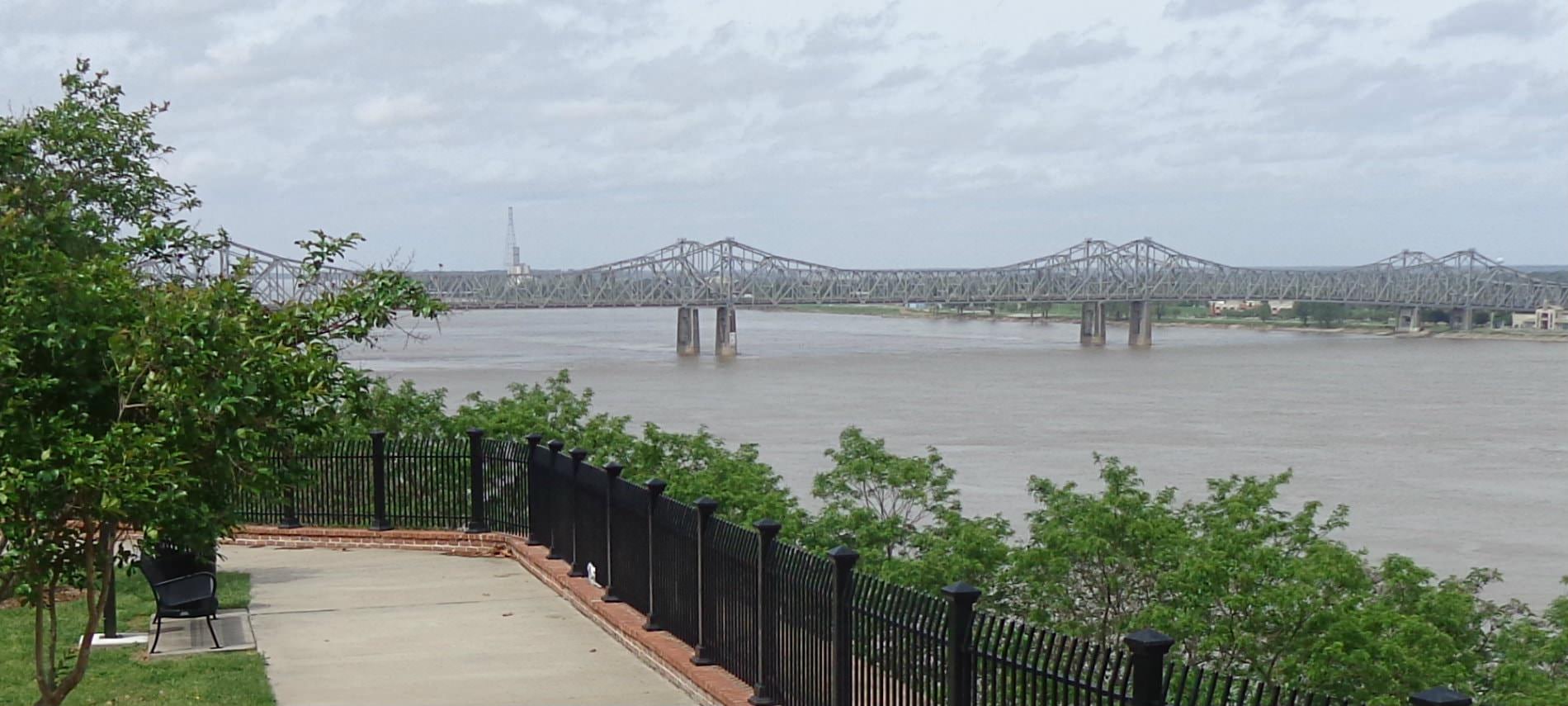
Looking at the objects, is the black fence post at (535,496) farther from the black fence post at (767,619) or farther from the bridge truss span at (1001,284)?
the bridge truss span at (1001,284)

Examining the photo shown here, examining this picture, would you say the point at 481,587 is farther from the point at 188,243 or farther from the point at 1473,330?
the point at 1473,330

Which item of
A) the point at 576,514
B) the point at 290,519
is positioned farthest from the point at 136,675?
the point at 290,519

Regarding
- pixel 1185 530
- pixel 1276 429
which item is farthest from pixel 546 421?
pixel 1276 429

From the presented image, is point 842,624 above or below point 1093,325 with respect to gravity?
above

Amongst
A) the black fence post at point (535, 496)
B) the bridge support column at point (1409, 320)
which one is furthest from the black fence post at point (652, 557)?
the bridge support column at point (1409, 320)

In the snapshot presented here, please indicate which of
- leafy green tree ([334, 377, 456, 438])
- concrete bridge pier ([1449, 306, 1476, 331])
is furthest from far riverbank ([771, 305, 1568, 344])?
leafy green tree ([334, 377, 456, 438])

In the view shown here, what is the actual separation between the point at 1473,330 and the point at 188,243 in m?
158

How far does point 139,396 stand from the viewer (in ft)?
22.7

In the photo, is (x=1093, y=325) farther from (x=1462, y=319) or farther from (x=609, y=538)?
(x=609, y=538)

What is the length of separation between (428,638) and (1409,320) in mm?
163809

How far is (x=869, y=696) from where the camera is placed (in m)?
8.60

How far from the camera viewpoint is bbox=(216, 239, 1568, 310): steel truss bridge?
5325 inches

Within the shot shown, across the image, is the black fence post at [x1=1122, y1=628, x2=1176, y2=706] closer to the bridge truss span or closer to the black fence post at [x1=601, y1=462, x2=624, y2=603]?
the black fence post at [x1=601, y1=462, x2=624, y2=603]

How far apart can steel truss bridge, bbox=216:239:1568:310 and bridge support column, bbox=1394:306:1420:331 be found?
52.1 inches
